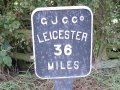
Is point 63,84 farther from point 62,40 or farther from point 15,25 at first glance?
point 15,25

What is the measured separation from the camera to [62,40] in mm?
1969

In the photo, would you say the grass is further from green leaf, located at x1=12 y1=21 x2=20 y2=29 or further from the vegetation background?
green leaf, located at x1=12 y1=21 x2=20 y2=29

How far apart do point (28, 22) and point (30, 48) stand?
1.07ft

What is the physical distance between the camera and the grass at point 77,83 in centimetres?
343

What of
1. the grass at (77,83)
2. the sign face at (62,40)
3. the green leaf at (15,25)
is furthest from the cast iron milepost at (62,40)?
the green leaf at (15,25)

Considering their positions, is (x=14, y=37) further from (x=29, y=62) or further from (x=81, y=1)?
(x=81, y=1)

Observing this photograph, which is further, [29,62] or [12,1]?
[29,62]

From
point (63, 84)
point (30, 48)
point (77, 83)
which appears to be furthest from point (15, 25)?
point (63, 84)

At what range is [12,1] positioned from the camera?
3789 mm

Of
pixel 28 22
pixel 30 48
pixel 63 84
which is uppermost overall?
pixel 63 84

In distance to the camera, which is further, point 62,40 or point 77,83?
point 77,83

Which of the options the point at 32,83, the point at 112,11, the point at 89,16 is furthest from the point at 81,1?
the point at 89,16

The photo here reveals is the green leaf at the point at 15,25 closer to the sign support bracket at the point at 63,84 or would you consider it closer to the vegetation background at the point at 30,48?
the vegetation background at the point at 30,48

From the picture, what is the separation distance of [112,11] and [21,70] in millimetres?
1342
